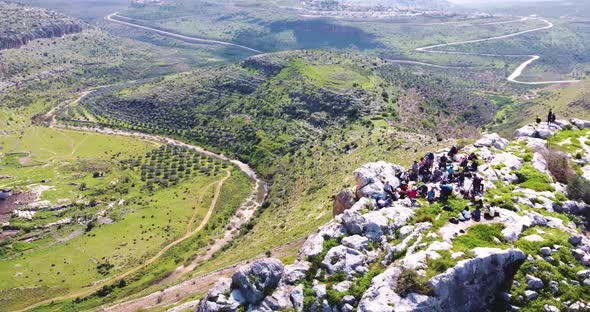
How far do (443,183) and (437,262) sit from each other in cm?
2026

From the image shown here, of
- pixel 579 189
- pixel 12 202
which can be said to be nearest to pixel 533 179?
pixel 579 189

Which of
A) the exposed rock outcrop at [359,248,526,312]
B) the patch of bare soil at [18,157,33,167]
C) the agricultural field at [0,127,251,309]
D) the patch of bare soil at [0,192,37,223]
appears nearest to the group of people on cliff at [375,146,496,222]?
the exposed rock outcrop at [359,248,526,312]

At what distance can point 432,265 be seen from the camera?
150 ft

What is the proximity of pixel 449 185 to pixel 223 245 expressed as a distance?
77.3m

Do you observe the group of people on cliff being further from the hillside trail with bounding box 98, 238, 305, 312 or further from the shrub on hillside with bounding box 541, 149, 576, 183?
the hillside trail with bounding box 98, 238, 305, 312

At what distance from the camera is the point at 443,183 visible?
209ft

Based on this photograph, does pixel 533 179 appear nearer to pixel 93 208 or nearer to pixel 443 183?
pixel 443 183

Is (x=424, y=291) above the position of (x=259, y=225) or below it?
above

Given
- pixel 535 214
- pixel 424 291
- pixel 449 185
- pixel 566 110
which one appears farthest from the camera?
pixel 566 110

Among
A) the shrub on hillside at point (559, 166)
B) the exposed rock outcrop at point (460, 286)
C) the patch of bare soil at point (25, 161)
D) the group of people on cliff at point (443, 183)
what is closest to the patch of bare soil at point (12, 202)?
the patch of bare soil at point (25, 161)

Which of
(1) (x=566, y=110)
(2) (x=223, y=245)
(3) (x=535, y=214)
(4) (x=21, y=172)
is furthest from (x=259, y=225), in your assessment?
(1) (x=566, y=110)

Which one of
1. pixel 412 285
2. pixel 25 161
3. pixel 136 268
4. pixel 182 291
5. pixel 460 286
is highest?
pixel 412 285

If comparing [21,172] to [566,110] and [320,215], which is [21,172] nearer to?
[320,215]

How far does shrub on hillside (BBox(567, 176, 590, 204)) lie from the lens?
59469 mm
